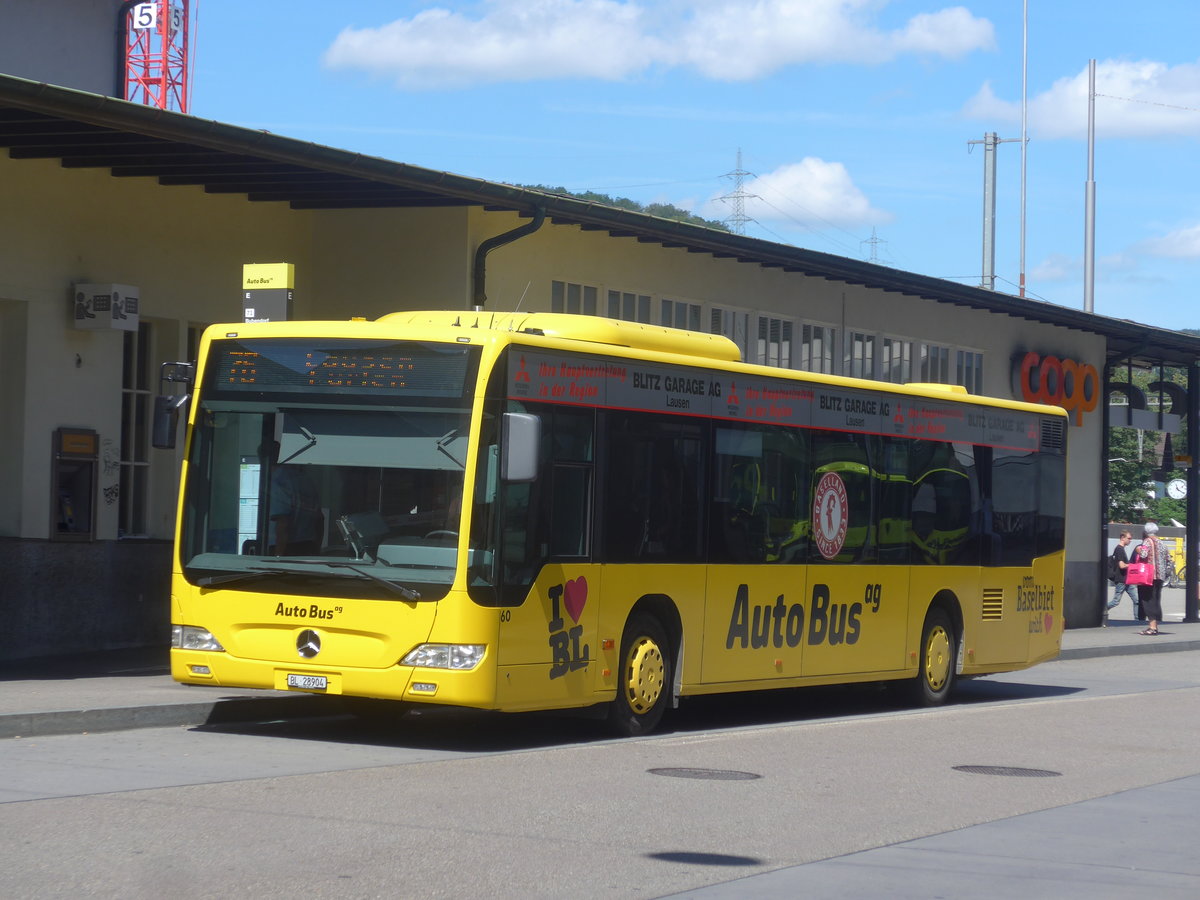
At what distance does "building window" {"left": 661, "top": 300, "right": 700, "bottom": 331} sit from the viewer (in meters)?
22.9

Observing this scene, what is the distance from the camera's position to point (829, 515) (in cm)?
1550

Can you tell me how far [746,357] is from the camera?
80.5ft

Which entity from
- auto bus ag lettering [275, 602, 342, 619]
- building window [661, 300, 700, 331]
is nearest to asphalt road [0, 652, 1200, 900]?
auto bus ag lettering [275, 602, 342, 619]

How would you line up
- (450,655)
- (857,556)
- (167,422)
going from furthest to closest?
(857,556), (167,422), (450,655)

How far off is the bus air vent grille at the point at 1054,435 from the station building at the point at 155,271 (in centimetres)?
475

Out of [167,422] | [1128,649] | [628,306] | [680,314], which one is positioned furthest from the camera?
Result: [1128,649]

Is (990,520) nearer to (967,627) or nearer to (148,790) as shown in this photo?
(967,627)

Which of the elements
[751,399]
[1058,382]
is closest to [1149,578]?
[1058,382]

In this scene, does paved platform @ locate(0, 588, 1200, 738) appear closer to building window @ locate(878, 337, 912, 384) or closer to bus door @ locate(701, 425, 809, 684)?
bus door @ locate(701, 425, 809, 684)

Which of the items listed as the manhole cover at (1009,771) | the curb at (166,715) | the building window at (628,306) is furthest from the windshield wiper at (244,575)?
the building window at (628,306)

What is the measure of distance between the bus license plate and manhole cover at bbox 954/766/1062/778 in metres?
4.35

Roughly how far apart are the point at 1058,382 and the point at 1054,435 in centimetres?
1285

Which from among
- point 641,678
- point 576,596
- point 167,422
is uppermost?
point 167,422

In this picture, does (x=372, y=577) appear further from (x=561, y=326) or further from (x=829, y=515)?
(x=829, y=515)
